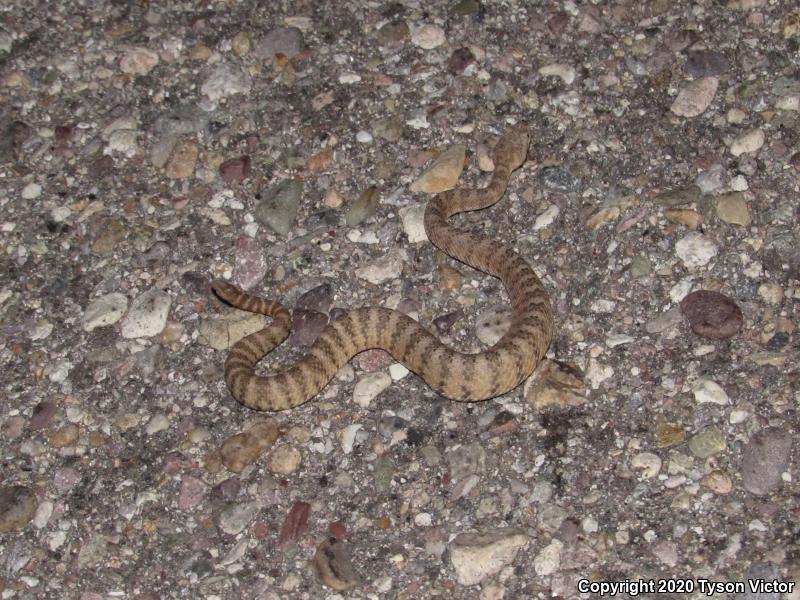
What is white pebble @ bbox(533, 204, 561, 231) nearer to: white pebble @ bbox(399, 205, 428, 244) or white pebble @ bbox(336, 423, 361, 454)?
white pebble @ bbox(399, 205, 428, 244)

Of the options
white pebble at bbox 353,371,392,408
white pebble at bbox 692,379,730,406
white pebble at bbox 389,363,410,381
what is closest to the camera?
white pebble at bbox 692,379,730,406

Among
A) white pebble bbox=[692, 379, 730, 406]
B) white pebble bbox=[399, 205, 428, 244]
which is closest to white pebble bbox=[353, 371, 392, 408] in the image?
white pebble bbox=[399, 205, 428, 244]

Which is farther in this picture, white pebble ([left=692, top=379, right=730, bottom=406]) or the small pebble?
the small pebble

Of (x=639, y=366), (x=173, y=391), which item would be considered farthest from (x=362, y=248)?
(x=639, y=366)

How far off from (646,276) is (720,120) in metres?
1.69

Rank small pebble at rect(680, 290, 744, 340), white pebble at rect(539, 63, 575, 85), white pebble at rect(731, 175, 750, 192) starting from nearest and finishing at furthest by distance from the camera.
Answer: small pebble at rect(680, 290, 744, 340) → white pebble at rect(731, 175, 750, 192) → white pebble at rect(539, 63, 575, 85)

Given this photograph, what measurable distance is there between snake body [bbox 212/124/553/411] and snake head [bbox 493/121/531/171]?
0.01 metres

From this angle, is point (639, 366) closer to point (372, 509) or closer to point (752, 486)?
point (752, 486)

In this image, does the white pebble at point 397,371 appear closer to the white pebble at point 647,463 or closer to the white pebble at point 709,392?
the white pebble at point 647,463

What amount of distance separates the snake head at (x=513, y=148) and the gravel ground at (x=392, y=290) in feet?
0.57

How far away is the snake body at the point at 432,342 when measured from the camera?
6199 mm

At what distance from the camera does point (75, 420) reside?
6.48 m

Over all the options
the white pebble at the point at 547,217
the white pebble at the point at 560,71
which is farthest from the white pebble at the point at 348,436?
the white pebble at the point at 560,71

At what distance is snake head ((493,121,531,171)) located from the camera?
23.4 feet
